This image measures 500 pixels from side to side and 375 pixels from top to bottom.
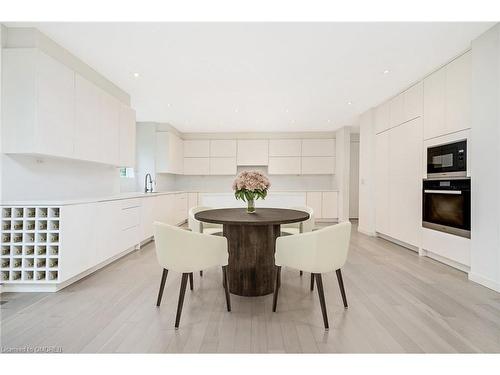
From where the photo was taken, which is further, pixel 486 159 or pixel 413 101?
pixel 413 101

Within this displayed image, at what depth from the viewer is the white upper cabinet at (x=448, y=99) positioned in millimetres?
2979

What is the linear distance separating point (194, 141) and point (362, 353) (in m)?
6.56

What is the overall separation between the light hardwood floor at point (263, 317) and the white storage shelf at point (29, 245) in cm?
18

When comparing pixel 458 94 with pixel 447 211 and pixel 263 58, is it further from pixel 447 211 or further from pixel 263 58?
pixel 263 58

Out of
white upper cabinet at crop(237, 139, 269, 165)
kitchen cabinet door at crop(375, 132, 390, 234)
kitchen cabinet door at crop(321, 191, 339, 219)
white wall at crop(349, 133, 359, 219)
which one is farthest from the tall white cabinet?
white upper cabinet at crop(237, 139, 269, 165)

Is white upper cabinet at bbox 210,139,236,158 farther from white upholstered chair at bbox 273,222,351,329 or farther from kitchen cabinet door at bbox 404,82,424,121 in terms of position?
white upholstered chair at bbox 273,222,351,329

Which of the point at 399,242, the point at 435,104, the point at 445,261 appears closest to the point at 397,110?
the point at 435,104

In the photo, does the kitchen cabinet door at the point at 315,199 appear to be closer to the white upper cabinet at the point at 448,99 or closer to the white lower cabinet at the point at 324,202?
the white lower cabinet at the point at 324,202

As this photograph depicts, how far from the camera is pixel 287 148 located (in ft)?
23.9

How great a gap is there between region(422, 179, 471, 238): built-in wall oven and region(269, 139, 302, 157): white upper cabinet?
389 centimetres

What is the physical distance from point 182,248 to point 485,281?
2831 millimetres

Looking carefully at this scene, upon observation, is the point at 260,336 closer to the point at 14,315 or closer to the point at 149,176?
the point at 14,315

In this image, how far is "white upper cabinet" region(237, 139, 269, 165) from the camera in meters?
7.31
